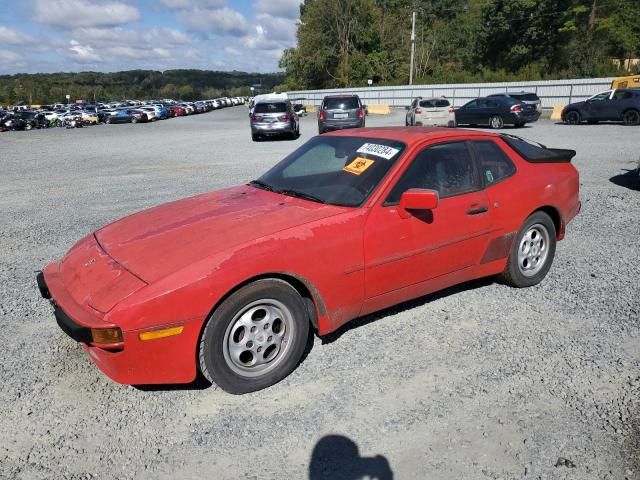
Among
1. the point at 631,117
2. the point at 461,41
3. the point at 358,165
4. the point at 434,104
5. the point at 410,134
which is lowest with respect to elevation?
the point at 631,117

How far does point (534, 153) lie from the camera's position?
4457 mm

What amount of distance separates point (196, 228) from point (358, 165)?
1.25 meters

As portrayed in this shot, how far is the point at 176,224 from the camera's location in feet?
11.0

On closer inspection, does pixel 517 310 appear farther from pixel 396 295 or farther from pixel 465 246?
pixel 396 295

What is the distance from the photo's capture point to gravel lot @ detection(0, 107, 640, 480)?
2.38 meters

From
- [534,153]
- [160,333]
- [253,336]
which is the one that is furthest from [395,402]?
[534,153]

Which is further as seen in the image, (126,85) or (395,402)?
(126,85)

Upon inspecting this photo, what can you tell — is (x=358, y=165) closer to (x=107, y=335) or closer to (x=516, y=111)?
(x=107, y=335)

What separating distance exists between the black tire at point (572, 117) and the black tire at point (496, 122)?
316 cm

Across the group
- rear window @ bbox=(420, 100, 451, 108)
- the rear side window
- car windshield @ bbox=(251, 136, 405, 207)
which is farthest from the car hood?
rear window @ bbox=(420, 100, 451, 108)

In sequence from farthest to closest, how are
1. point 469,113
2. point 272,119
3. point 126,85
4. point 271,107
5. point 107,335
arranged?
point 126,85, point 469,113, point 271,107, point 272,119, point 107,335

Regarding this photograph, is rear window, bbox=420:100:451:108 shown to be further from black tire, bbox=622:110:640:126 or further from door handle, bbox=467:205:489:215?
door handle, bbox=467:205:489:215

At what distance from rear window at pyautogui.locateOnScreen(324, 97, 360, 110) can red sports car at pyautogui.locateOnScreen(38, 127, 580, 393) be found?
1518cm

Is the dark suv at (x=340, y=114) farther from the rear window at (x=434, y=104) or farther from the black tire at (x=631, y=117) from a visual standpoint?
the black tire at (x=631, y=117)
